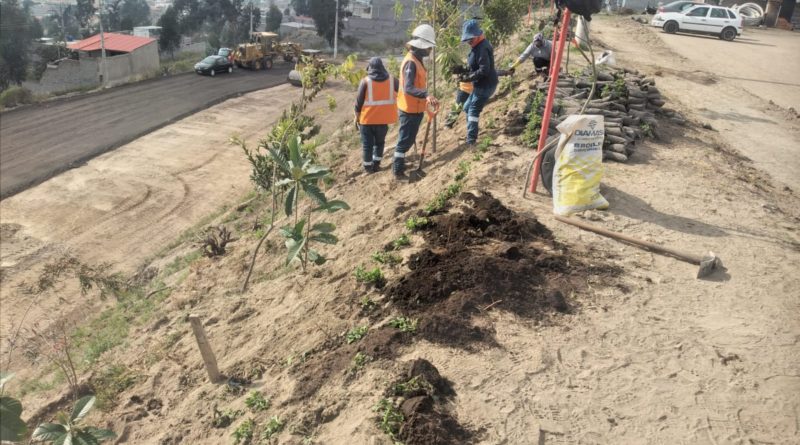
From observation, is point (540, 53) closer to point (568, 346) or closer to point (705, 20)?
point (568, 346)

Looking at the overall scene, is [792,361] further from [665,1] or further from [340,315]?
[665,1]

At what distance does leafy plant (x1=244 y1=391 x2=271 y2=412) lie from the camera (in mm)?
4137

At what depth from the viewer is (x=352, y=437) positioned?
3.55 metres

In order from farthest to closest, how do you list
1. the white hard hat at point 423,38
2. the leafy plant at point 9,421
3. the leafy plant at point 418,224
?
Answer: the white hard hat at point 423,38 → the leafy plant at point 418,224 → the leafy plant at point 9,421

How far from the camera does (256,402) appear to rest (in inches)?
166

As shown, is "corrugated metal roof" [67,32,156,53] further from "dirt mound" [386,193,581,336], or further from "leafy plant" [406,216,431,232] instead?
"dirt mound" [386,193,581,336]

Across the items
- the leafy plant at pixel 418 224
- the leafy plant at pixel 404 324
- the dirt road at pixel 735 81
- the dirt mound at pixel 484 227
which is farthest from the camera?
the dirt road at pixel 735 81

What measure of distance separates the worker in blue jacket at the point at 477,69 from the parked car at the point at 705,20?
18.4 meters

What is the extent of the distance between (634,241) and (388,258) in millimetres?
2335

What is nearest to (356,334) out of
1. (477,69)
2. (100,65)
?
(477,69)

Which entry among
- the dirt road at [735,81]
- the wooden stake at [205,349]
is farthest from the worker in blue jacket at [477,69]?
the wooden stake at [205,349]

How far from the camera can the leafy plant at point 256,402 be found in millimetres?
4137

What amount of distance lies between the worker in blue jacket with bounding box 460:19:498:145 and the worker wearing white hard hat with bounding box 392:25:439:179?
54 cm

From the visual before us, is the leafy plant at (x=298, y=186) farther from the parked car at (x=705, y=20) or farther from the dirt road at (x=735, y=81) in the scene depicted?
the parked car at (x=705, y=20)
